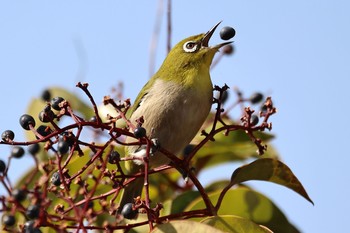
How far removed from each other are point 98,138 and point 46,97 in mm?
570

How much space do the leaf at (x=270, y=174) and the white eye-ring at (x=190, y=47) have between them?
1.24m

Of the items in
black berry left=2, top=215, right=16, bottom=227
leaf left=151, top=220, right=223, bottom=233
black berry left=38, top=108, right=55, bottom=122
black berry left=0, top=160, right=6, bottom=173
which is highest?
black berry left=38, top=108, right=55, bottom=122

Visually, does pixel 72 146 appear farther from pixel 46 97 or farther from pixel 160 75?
pixel 46 97

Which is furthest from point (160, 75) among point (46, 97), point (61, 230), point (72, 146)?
point (61, 230)

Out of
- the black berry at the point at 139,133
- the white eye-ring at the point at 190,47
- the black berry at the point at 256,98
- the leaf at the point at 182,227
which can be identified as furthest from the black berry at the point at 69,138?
the black berry at the point at 256,98

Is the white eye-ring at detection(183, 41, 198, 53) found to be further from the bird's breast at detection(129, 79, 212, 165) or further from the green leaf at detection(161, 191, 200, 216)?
the green leaf at detection(161, 191, 200, 216)

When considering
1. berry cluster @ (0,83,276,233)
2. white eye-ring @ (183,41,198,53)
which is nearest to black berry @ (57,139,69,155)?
berry cluster @ (0,83,276,233)

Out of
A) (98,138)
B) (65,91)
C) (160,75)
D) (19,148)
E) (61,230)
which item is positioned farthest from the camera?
(65,91)

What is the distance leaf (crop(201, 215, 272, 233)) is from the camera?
10.5 feet

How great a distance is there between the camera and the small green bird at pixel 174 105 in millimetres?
4387

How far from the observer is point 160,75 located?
4.73 m

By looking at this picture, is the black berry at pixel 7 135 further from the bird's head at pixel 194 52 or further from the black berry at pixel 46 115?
the bird's head at pixel 194 52

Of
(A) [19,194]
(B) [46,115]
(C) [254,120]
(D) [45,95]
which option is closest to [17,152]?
(B) [46,115]

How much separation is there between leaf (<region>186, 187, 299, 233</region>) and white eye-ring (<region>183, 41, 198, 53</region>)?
112 cm
